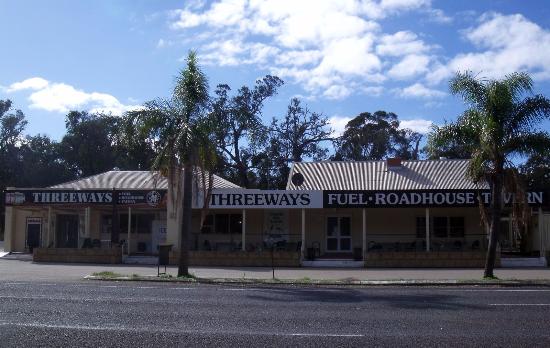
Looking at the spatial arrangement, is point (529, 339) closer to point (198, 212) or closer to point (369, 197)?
point (369, 197)

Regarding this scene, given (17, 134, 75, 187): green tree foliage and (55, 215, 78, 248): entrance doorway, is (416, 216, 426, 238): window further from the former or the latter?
(17, 134, 75, 187): green tree foliage

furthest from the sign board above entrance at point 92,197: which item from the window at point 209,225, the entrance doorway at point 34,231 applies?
the entrance doorway at point 34,231

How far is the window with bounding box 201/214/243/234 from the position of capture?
33.0 m

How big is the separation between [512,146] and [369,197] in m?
8.50

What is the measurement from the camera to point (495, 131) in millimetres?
19703

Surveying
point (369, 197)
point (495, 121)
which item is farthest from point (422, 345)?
point (369, 197)

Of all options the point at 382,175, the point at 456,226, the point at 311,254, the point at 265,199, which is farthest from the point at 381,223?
the point at 265,199

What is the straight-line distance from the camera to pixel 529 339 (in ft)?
29.3

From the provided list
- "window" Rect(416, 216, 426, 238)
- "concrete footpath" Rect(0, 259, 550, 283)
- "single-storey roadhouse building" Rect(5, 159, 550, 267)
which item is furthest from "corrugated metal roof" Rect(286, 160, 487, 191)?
"concrete footpath" Rect(0, 259, 550, 283)

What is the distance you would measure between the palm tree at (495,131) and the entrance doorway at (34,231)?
78.2 ft

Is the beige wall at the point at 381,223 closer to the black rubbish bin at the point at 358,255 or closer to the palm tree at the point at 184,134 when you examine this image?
the black rubbish bin at the point at 358,255

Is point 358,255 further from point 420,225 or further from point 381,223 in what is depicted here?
point 420,225

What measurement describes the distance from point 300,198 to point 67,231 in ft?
54.5

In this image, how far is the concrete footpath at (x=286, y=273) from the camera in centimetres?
2092
